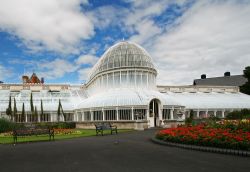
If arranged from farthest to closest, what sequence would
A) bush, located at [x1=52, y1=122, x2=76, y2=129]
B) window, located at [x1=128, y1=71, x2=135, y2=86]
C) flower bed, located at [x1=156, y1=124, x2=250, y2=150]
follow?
1. window, located at [x1=128, y1=71, x2=135, y2=86]
2. bush, located at [x1=52, y1=122, x2=76, y2=129]
3. flower bed, located at [x1=156, y1=124, x2=250, y2=150]

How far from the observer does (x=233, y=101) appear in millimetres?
52312

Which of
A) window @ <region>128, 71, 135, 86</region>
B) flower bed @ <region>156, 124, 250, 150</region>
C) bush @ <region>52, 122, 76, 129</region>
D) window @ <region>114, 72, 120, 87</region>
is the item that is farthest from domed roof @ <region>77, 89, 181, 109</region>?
flower bed @ <region>156, 124, 250, 150</region>

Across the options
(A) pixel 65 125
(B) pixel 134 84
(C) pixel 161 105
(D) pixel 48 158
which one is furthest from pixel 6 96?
(D) pixel 48 158

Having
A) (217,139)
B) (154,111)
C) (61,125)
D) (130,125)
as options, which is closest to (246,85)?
(154,111)

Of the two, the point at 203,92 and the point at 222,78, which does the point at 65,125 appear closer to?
the point at 203,92

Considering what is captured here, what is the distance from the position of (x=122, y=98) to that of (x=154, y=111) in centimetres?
473

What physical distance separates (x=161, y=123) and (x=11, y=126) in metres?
18.7

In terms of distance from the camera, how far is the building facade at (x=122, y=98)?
123 ft

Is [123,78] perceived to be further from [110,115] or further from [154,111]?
[154,111]

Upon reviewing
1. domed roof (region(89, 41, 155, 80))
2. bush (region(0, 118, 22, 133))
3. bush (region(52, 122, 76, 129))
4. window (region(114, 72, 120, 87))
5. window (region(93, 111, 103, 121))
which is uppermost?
domed roof (region(89, 41, 155, 80))

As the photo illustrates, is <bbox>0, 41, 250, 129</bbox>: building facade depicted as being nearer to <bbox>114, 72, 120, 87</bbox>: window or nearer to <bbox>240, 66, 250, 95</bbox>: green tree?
<bbox>114, 72, 120, 87</bbox>: window

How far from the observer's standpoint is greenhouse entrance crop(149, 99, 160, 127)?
3788 cm

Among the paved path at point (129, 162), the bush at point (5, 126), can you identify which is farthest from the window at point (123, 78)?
the paved path at point (129, 162)

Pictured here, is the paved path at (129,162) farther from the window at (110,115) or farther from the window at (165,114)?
the window at (165,114)
